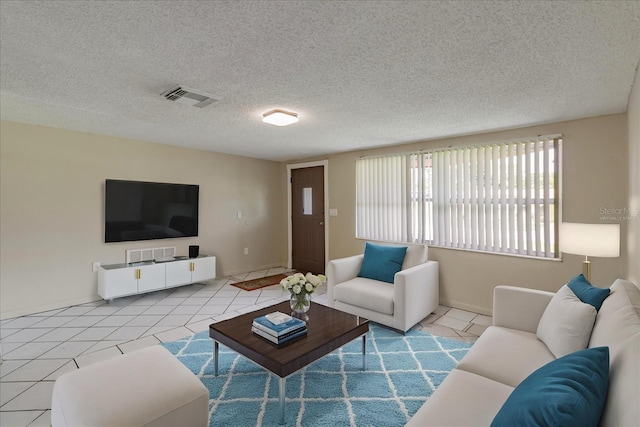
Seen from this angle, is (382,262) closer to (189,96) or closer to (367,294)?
(367,294)

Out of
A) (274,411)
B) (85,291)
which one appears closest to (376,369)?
(274,411)

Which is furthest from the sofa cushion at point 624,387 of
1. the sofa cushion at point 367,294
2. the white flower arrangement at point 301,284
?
the sofa cushion at point 367,294

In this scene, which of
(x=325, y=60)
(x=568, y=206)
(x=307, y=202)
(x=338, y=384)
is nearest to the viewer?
(x=325, y=60)

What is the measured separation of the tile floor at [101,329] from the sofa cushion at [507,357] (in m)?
1.08

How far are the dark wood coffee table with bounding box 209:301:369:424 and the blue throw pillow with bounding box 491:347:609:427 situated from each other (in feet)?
3.75

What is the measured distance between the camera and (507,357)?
1.69 meters

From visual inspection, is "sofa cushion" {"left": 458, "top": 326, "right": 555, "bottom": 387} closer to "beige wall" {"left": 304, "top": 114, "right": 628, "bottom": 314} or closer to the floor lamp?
the floor lamp

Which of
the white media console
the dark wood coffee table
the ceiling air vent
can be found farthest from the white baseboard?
the ceiling air vent

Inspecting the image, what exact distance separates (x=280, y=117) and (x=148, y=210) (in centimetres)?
269

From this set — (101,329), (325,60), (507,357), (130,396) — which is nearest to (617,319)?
(507,357)

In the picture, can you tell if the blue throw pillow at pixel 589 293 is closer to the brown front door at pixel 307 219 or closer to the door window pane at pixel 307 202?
the brown front door at pixel 307 219

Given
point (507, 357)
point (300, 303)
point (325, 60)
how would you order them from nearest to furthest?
1. point (507, 357)
2. point (325, 60)
3. point (300, 303)

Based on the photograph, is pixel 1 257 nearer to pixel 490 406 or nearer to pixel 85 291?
pixel 85 291

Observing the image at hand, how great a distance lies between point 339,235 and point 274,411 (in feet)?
A: 11.3
